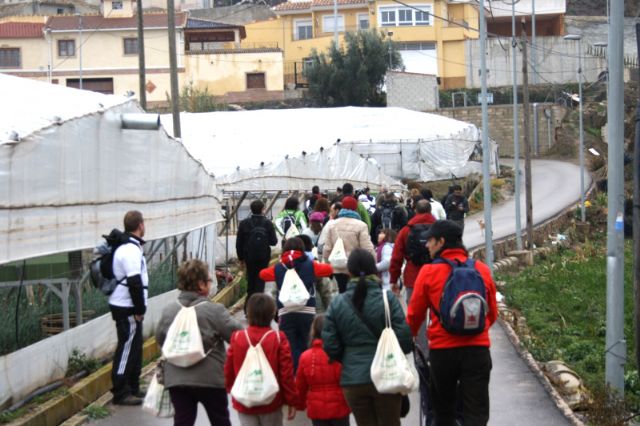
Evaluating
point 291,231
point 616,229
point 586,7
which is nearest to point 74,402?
point 616,229

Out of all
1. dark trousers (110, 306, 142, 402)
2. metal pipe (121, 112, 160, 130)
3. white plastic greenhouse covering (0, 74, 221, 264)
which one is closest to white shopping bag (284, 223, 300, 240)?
white plastic greenhouse covering (0, 74, 221, 264)

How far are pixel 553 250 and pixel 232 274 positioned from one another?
16.9 metres

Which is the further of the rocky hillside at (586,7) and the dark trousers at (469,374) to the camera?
the rocky hillside at (586,7)

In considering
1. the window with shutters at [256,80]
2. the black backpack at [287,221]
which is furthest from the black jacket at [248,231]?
the window with shutters at [256,80]

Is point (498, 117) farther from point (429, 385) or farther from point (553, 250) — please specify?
point (429, 385)

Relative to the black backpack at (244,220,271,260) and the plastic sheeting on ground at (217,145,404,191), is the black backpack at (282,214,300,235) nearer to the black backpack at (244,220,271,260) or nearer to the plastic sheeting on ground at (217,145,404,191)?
the black backpack at (244,220,271,260)

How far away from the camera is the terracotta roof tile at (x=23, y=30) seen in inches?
2591

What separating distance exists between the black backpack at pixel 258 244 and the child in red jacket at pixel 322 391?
7194mm

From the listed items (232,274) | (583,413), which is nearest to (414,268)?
(583,413)

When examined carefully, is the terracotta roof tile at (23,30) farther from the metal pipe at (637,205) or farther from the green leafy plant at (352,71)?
the metal pipe at (637,205)

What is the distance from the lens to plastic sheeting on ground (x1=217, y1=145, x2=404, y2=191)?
24.0m

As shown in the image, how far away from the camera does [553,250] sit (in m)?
36.2

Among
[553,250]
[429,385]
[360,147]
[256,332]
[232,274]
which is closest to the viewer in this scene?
[256,332]

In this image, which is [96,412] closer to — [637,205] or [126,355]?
[126,355]
